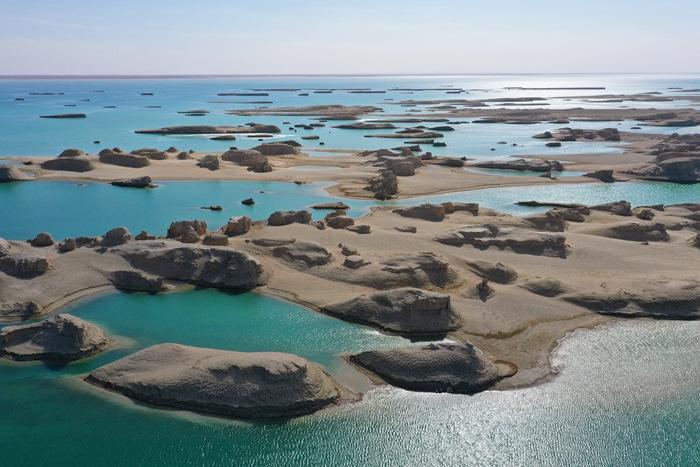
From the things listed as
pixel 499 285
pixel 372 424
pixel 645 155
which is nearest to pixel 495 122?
pixel 645 155

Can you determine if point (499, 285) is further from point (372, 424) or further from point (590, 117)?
point (590, 117)

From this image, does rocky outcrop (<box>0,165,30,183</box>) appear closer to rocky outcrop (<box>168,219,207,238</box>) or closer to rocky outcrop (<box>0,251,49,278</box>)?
rocky outcrop (<box>168,219,207,238</box>)

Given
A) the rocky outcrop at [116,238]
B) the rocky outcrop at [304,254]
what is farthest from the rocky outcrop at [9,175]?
the rocky outcrop at [304,254]

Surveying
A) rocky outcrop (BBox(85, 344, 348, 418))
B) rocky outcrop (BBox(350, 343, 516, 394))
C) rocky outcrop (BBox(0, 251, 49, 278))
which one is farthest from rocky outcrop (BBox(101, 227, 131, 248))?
rocky outcrop (BBox(350, 343, 516, 394))

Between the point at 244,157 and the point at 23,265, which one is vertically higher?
the point at 244,157

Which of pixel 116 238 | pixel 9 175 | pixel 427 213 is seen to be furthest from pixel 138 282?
pixel 9 175

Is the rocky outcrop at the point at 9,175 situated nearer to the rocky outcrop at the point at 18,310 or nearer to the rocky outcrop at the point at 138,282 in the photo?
the rocky outcrop at the point at 138,282

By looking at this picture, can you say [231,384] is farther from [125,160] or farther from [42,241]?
[125,160]
